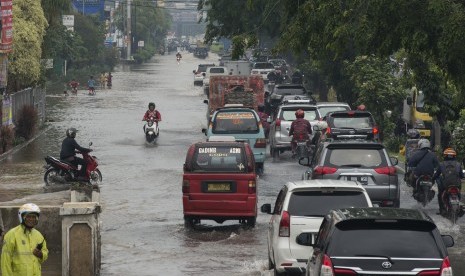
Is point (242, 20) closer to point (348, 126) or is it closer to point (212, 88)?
point (212, 88)

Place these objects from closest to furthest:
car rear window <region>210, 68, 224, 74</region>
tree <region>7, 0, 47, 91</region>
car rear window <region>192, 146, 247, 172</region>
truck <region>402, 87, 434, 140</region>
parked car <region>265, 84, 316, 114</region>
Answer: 1. car rear window <region>192, 146, 247, 172</region>
2. truck <region>402, 87, 434, 140</region>
3. tree <region>7, 0, 47, 91</region>
4. parked car <region>265, 84, 316, 114</region>
5. car rear window <region>210, 68, 224, 74</region>

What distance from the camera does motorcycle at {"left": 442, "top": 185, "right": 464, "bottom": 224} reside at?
78.1 ft

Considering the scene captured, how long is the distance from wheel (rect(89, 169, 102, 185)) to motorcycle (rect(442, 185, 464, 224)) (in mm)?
10312

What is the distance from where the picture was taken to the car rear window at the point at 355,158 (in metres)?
22.8

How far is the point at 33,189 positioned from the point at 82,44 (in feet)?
273

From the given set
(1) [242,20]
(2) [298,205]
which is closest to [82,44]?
(1) [242,20]

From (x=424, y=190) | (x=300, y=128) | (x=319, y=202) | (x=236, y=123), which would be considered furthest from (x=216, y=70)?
(x=319, y=202)

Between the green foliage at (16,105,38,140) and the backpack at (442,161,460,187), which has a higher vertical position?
the backpack at (442,161,460,187)

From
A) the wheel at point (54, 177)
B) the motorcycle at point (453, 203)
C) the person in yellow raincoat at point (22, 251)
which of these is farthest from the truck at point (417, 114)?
the person in yellow raincoat at point (22, 251)

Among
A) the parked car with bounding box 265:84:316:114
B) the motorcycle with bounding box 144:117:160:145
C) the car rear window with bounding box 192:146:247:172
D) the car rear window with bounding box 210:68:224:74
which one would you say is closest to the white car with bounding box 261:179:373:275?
the car rear window with bounding box 192:146:247:172

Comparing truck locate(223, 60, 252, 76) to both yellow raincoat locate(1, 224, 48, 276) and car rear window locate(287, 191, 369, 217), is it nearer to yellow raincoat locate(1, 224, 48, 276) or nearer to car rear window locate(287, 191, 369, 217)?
car rear window locate(287, 191, 369, 217)

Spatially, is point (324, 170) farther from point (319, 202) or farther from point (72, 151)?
point (72, 151)

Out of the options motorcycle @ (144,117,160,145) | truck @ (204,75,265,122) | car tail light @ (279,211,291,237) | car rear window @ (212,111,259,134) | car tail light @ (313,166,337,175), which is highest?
car tail light @ (279,211,291,237)

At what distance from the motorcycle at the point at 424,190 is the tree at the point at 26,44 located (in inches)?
996
